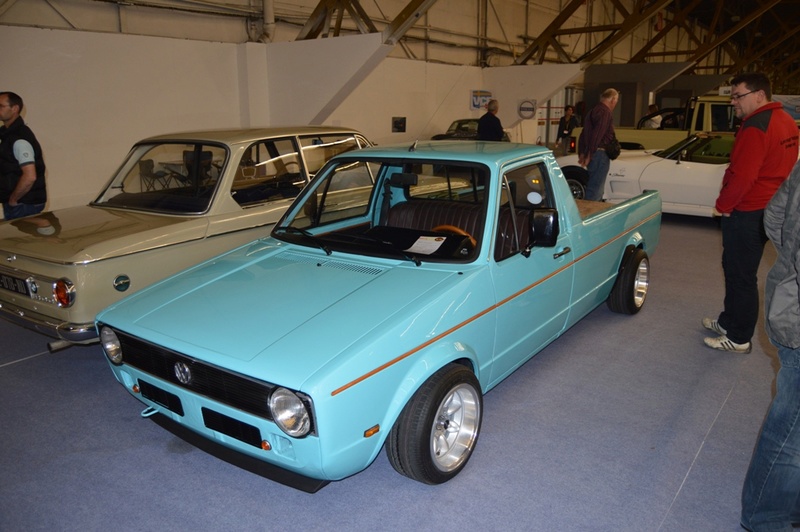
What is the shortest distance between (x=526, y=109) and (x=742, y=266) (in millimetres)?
14632

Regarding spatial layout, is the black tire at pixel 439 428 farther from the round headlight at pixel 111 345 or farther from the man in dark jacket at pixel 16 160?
the man in dark jacket at pixel 16 160

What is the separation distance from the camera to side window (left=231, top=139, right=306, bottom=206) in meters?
5.13

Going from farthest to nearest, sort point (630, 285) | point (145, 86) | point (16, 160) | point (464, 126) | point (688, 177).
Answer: point (464, 126), point (145, 86), point (688, 177), point (16, 160), point (630, 285)

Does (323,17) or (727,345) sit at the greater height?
(323,17)

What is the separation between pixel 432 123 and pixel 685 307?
12.7 m

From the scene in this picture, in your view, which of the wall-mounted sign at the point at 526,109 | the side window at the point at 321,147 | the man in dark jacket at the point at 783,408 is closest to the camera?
the man in dark jacket at the point at 783,408

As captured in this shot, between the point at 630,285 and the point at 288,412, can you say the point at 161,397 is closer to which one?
the point at 288,412

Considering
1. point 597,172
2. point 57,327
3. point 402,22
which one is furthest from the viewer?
point 402,22

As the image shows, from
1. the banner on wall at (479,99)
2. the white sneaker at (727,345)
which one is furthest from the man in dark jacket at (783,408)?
the banner on wall at (479,99)

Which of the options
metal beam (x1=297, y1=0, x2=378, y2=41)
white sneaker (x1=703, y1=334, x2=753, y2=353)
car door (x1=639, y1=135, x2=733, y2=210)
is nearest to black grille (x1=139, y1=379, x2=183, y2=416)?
white sneaker (x1=703, y1=334, x2=753, y2=353)

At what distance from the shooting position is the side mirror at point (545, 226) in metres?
3.39

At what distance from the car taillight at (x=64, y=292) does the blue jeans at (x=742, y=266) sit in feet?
14.8

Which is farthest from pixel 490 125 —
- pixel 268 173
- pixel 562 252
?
pixel 562 252

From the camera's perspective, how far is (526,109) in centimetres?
1808
